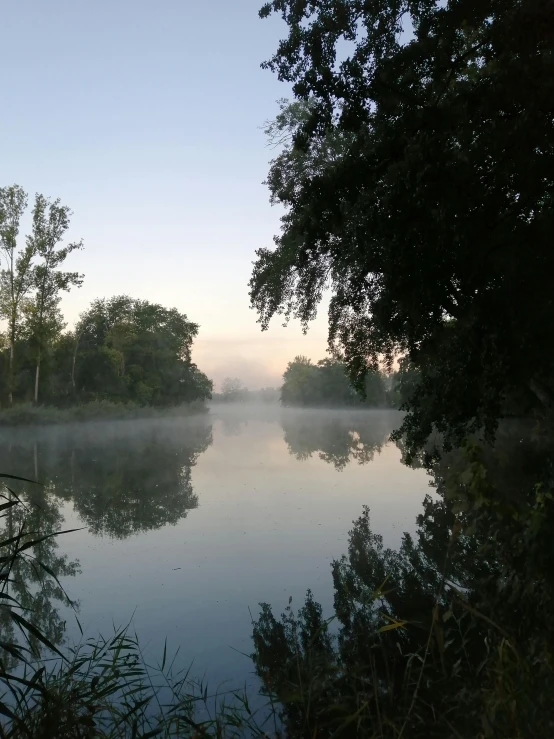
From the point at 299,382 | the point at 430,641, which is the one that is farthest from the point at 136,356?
the point at 299,382

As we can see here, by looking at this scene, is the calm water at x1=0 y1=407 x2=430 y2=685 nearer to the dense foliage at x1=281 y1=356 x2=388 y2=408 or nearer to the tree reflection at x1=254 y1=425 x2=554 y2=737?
the tree reflection at x1=254 y1=425 x2=554 y2=737

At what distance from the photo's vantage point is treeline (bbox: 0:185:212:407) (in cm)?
3234

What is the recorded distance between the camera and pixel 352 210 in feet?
22.7

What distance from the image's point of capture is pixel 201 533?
9633 millimetres

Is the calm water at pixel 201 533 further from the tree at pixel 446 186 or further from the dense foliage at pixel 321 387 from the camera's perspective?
the dense foliage at pixel 321 387

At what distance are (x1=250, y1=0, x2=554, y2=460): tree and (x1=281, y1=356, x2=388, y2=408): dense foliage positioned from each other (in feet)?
214

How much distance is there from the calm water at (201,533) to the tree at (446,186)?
302 centimetres

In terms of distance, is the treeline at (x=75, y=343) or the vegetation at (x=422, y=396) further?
the treeline at (x=75, y=343)

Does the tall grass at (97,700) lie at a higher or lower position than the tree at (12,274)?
lower

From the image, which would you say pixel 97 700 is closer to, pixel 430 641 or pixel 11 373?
pixel 430 641

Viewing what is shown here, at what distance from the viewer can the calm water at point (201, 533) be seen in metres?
5.75

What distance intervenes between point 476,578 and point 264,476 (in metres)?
10.3

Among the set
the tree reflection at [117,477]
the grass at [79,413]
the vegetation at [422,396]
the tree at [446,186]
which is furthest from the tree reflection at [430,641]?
the grass at [79,413]

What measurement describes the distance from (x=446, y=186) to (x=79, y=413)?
3470cm
